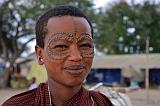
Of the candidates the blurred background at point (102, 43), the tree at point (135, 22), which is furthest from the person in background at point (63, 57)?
the tree at point (135, 22)

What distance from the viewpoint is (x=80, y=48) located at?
136cm

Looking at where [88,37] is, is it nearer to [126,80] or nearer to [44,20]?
[44,20]

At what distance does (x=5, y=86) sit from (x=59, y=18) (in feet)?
85.0

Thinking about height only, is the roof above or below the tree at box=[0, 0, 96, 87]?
below

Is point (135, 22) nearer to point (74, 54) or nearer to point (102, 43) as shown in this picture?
point (102, 43)

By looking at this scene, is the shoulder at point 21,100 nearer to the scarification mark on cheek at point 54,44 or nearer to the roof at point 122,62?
the scarification mark on cheek at point 54,44

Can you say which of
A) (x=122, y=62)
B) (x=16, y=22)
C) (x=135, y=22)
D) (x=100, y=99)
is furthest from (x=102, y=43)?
(x=100, y=99)

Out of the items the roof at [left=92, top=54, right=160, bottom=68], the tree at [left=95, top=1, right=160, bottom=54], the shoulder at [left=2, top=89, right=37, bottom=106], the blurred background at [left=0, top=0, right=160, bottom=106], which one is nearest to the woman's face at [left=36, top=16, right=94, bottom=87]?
the shoulder at [left=2, top=89, right=37, bottom=106]

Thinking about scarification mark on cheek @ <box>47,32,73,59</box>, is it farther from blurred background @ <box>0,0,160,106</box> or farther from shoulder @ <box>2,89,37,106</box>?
blurred background @ <box>0,0,160,106</box>

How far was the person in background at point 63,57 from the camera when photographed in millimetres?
1337

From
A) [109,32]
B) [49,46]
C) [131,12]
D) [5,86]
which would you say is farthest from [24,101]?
[131,12]

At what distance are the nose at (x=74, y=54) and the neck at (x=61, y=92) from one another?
4.6 inches

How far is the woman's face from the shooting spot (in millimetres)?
1330

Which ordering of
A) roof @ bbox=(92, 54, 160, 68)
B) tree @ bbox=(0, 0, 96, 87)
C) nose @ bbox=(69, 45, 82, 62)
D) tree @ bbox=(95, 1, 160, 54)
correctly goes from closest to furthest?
nose @ bbox=(69, 45, 82, 62) < tree @ bbox=(0, 0, 96, 87) < roof @ bbox=(92, 54, 160, 68) < tree @ bbox=(95, 1, 160, 54)
